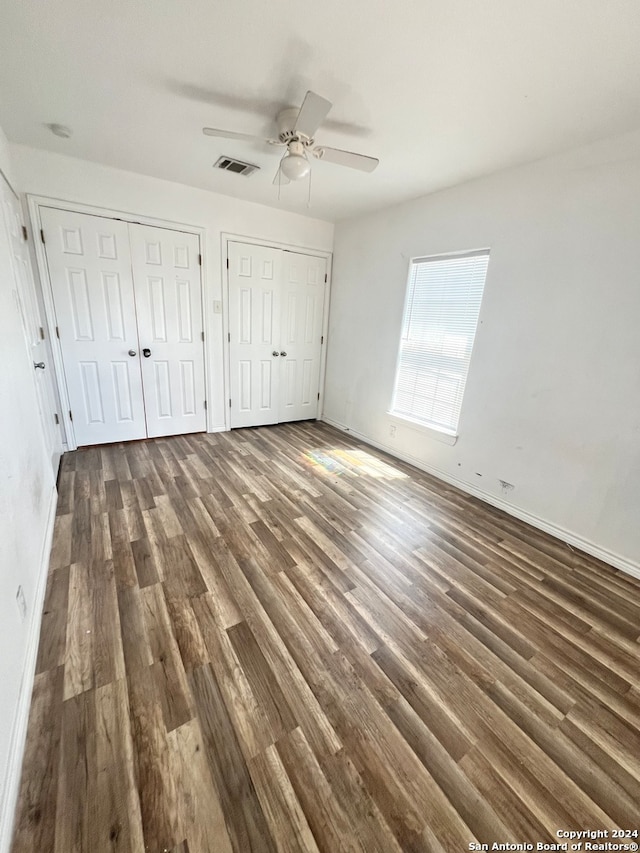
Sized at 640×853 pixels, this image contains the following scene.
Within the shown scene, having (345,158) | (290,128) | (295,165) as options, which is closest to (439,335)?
(345,158)

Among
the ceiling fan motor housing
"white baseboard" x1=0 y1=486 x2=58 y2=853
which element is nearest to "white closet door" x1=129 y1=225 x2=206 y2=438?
the ceiling fan motor housing

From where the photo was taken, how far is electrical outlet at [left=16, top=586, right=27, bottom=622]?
4.30 feet

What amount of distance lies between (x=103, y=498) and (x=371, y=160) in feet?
9.63

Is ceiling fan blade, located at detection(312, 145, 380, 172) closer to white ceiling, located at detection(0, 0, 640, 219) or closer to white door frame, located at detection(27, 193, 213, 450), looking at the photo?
white ceiling, located at detection(0, 0, 640, 219)

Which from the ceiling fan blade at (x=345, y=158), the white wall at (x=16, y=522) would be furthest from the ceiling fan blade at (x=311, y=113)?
the white wall at (x=16, y=522)

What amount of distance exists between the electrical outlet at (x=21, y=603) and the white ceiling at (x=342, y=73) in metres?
2.36

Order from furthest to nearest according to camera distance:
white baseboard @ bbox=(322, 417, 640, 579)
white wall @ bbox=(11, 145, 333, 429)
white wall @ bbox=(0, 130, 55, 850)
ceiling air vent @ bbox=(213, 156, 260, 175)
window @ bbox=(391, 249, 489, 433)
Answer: window @ bbox=(391, 249, 489, 433)
white wall @ bbox=(11, 145, 333, 429)
ceiling air vent @ bbox=(213, 156, 260, 175)
white baseboard @ bbox=(322, 417, 640, 579)
white wall @ bbox=(0, 130, 55, 850)

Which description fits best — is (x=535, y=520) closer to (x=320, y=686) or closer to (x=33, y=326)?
(x=320, y=686)

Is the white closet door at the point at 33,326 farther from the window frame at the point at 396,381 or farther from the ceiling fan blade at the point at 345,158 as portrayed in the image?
the window frame at the point at 396,381

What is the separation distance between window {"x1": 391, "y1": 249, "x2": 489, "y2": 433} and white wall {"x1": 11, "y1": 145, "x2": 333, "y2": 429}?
5.45 ft

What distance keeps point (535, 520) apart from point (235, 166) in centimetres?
368

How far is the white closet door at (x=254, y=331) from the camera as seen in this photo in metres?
3.83

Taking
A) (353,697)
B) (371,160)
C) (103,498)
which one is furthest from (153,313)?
(353,697)

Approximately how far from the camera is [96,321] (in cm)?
321
